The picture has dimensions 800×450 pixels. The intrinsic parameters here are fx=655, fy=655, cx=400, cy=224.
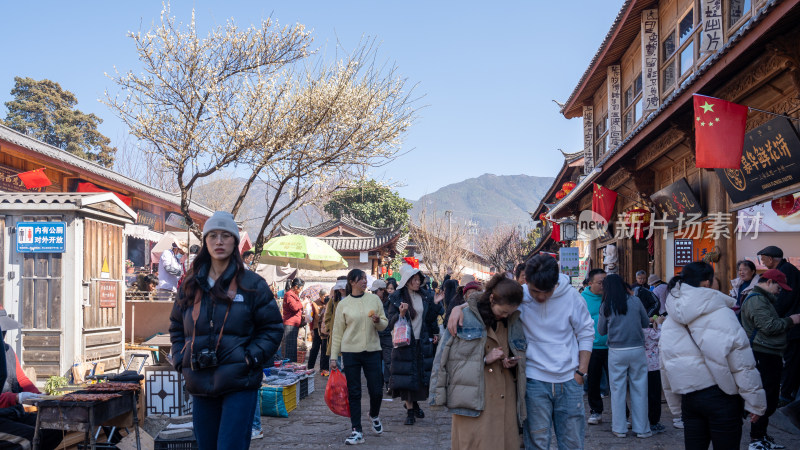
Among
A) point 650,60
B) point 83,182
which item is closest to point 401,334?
point 650,60

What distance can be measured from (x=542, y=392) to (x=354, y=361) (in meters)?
3.19

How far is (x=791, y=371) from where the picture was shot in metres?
7.71

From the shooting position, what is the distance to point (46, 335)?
28.0ft

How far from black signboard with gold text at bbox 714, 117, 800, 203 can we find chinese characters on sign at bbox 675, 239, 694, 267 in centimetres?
266

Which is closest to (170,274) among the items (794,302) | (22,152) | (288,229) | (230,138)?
(230,138)

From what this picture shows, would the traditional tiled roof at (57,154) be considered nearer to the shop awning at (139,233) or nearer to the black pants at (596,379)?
the shop awning at (139,233)

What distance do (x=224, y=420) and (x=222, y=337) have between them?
495 mm

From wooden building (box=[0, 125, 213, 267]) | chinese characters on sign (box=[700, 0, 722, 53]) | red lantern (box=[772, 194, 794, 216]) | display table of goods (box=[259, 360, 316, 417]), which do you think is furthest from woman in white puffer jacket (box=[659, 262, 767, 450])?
wooden building (box=[0, 125, 213, 267])

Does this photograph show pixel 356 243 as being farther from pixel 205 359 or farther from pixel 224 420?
pixel 205 359

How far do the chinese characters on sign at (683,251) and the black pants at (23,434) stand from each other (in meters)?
10.3

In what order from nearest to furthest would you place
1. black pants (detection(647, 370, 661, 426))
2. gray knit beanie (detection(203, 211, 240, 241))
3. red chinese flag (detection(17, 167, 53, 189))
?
gray knit beanie (detection(203, 211, 240, 241)), black pants (detection(647, 370, 661, 426)), red chinese flag (detection(17, 167, 53, 189))

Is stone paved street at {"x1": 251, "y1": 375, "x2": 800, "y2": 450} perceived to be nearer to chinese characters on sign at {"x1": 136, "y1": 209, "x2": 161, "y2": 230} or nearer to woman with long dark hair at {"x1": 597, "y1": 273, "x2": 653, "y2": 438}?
woman with long dark hair at {"x1": 597, "y1": 273, "x2": 653, "y2": 438}

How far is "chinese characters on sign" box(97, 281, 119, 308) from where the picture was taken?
9141mm

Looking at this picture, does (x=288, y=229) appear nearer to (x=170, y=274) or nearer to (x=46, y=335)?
(x=170, y=274)
